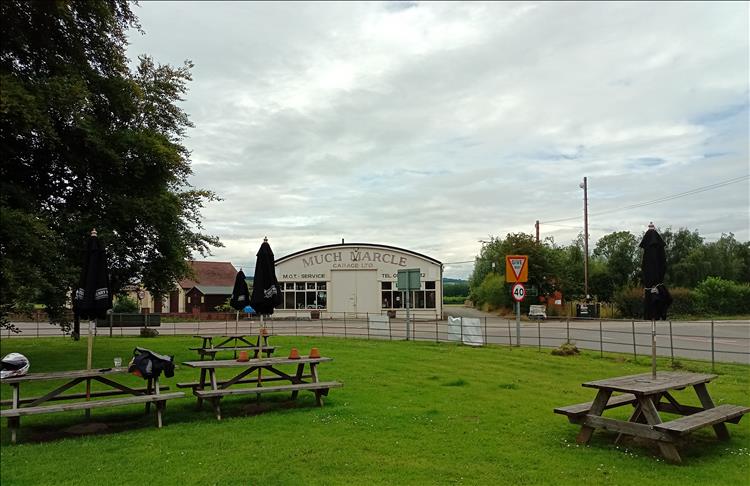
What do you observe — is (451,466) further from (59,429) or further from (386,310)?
(386,310)

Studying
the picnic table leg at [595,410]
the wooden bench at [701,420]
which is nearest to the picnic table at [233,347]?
the picnic table leg at [595,410]

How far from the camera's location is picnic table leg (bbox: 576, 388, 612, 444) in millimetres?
6832

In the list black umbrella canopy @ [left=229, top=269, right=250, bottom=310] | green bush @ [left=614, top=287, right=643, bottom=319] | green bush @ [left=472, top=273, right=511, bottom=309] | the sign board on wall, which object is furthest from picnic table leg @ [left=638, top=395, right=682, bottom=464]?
green bush @ [left=472, top=273, right=511, bottom=309]

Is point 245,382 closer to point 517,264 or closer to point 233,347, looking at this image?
point 233,347

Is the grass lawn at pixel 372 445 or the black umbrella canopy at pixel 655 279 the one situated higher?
the black umbrella canopy at pixel 655 279

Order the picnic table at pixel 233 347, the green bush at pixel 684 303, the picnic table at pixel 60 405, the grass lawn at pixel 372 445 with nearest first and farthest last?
the grass lawn at pixel 372 445
the picnic table at pixel 60 405
the picnic table at pixel 233 347
the green bush at pixel 684 303

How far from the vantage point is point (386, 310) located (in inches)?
1806

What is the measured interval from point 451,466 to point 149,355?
14.9 ft

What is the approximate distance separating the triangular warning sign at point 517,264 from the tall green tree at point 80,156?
12.1 m

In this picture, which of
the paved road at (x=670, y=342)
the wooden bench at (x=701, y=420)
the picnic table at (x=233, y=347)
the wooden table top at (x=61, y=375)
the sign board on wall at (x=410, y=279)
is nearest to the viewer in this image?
the wooden bench at (x=701, y=420)

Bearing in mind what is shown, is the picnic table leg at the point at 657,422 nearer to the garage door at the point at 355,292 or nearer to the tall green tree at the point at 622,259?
the garage door at the point at 355,292

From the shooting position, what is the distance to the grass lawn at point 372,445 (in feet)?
18.4

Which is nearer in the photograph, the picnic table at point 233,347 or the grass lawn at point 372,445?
the grass lawn at point 372,445

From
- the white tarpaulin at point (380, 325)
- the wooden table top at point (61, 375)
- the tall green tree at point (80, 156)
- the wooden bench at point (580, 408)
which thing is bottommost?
the white tarpaulin at point (380, 325)
